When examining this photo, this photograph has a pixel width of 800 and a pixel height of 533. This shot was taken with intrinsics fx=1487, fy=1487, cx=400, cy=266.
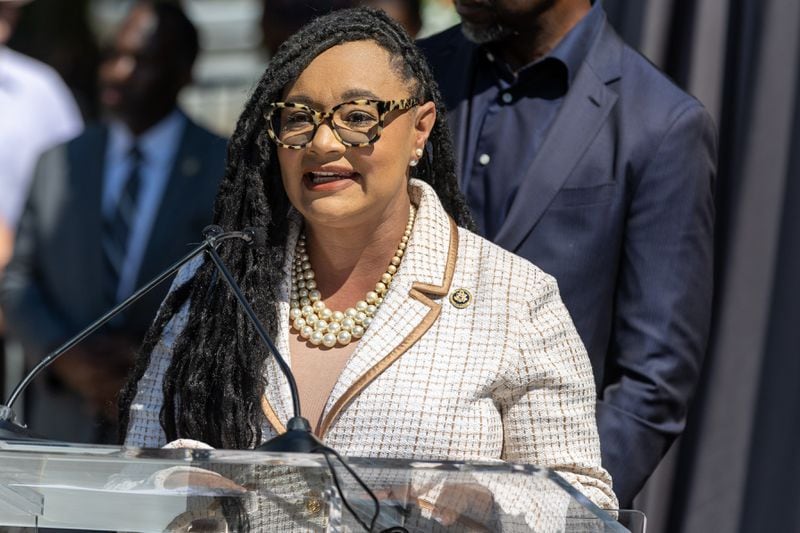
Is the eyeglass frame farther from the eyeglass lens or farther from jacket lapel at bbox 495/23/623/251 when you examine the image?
jacket lapel at bbox 495/23/623/251

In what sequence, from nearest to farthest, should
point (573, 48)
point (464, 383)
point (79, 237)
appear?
point (464, 383) → point (573, 48) → point (79, 237)

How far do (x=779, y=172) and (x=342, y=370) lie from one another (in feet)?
5.34

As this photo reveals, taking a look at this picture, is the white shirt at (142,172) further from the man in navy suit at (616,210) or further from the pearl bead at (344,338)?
the pearl bead at (344,338)

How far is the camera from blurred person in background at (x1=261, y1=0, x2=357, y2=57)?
4738 mm

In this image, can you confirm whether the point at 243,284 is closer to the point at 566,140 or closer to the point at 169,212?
the point at 566,140

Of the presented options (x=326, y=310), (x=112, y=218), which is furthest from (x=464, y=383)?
(x=112, y=218)

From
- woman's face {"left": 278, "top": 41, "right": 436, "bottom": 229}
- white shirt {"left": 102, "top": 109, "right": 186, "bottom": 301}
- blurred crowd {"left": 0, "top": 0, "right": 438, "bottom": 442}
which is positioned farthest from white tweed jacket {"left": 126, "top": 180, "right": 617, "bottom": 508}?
white shirt {"left": 102, "top": 109, "right": 186, "bottom": 301}

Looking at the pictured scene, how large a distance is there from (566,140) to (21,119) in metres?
3.17

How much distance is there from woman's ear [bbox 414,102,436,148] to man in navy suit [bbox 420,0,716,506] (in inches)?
19.4

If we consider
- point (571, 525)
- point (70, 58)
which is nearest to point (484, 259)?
point (571, 525)

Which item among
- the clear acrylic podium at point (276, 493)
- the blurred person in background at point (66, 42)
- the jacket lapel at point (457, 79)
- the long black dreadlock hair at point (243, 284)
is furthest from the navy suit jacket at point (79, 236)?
the clear acrylic podium at point (276, 493)

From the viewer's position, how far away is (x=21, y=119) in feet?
19.1

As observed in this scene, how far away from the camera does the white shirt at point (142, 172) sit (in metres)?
4.93

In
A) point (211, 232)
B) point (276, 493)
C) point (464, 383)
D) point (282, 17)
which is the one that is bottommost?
point (276, 493)
